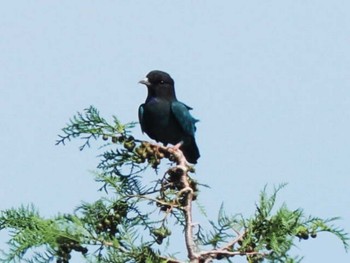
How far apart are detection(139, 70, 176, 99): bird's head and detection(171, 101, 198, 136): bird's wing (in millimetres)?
164

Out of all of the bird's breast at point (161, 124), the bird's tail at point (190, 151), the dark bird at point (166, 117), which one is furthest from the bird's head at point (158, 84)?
the bird's tail at point (190, 151)

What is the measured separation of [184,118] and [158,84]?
0.43 metres

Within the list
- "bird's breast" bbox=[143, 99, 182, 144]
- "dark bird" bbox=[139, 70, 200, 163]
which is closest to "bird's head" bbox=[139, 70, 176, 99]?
"dark bird" bbox=[139, 70, 200, 163]

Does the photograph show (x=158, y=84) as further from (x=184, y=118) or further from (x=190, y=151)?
→ (x=190, y=151)

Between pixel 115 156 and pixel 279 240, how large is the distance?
0.88 meters

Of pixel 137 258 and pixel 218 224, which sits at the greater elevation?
pixel 218 224

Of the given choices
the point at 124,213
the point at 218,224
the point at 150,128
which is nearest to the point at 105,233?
the point at 124,213

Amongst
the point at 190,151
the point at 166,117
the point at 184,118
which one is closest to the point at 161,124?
the point at 166,117

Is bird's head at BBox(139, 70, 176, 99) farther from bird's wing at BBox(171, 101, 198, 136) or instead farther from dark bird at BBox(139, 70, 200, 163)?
bird's wing at BBox(171, 101, 198, 136)

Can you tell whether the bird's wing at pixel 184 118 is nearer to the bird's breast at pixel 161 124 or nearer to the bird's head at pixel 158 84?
the bird's breast at pixel 161 124

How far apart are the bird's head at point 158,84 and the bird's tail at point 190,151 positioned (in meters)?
0.51

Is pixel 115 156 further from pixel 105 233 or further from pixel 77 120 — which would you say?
pixel 105 233

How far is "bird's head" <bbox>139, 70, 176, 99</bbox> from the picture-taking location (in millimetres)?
6820

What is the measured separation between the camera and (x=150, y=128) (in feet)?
21.5
